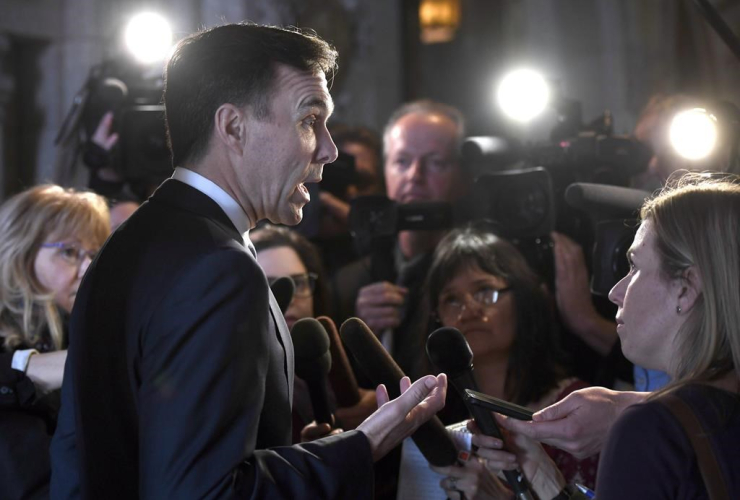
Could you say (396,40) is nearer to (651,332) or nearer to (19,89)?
(19,89)

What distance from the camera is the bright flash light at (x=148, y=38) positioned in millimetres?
3500

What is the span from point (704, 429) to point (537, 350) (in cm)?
113

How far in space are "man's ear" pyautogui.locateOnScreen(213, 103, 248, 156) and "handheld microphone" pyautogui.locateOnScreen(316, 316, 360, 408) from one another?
70cm

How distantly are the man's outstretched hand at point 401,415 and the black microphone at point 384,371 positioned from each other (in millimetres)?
178

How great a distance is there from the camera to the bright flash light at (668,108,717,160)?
87.6 inches

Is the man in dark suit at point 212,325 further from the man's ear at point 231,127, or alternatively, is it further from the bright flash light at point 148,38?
the bright flash light at point 148,38

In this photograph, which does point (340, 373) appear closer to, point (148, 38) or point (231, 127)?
point (231, 127)

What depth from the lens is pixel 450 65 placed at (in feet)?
18.4

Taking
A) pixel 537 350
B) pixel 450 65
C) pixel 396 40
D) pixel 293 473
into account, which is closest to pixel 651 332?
pixel 293 473

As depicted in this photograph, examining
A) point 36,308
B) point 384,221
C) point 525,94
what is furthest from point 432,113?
point 36,308

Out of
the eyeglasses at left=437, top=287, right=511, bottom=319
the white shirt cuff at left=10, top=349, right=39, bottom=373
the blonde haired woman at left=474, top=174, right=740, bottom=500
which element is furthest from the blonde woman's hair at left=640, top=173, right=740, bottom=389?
the white shirt cuff at left=10, top=349, right=39, bottom=373

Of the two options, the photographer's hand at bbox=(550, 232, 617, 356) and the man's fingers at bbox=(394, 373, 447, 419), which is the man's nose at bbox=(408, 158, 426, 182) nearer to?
the photographer's hand at bbox=(550, 232, 617, 356)

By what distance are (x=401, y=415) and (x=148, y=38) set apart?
248 cm

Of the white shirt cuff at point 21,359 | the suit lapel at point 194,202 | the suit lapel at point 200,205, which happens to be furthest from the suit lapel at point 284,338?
the white shirt cuff at point 21,359
